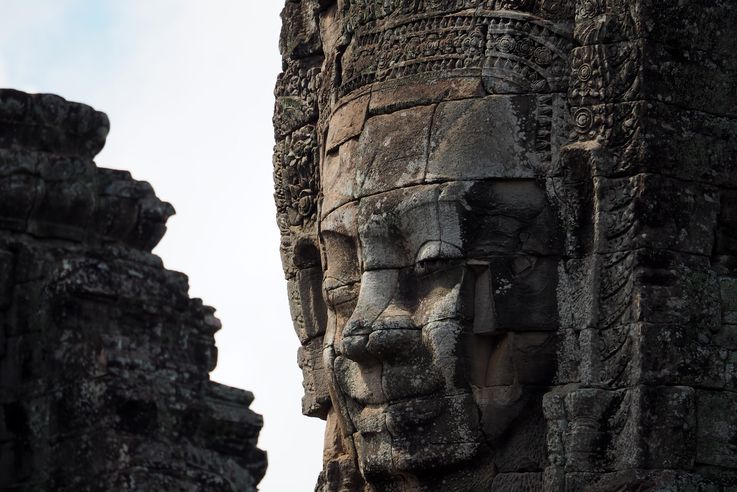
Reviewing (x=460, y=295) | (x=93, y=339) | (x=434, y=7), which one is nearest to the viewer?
(x=93, y=339)

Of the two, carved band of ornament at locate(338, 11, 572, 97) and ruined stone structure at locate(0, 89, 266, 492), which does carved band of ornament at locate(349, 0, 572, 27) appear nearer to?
carved band of ornament at locate(338, 11, 572, 97)

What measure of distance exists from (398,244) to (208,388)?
3.71m

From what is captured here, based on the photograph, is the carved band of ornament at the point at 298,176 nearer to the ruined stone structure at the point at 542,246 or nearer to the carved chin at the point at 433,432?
the ruined stone structure at the point at 542,246

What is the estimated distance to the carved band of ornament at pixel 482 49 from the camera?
49.5ft

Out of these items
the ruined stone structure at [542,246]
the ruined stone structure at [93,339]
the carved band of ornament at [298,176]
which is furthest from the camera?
the carved band of ornament at [298,176]

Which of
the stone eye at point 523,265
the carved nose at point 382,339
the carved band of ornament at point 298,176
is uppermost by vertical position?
the carved band of ornament at point 298,176

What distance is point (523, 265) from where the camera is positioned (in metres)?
15.0

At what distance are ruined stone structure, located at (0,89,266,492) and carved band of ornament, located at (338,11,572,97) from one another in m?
3.75

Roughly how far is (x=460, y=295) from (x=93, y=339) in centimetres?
395

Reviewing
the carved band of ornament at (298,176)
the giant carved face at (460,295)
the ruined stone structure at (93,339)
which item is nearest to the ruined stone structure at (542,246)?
the giant carved face at (460,295)

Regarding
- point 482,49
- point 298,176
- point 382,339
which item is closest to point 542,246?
point 382,339

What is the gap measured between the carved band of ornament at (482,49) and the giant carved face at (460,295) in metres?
0.20

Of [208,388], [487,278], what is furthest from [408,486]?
[208,388]

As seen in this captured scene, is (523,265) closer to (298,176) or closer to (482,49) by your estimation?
(482,49)
